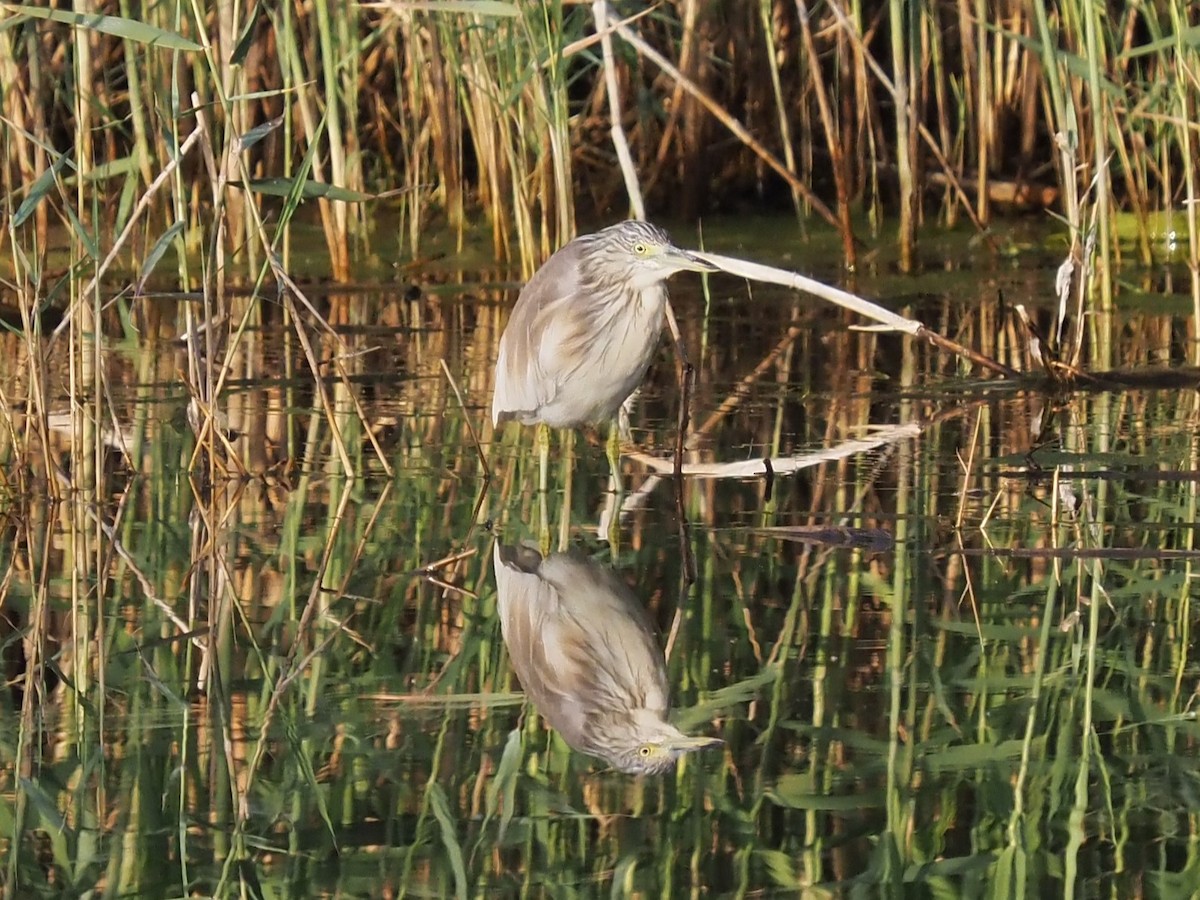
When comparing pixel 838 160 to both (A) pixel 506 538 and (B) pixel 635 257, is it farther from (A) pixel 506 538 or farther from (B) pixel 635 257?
(A) pixel 506 538

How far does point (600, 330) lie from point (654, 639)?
5.22ft

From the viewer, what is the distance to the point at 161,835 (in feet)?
8.39

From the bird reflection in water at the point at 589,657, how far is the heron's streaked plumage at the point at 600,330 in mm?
852

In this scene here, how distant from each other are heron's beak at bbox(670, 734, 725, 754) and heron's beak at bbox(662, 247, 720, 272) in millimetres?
1878

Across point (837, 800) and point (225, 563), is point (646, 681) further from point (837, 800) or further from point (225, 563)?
point (225, 563)

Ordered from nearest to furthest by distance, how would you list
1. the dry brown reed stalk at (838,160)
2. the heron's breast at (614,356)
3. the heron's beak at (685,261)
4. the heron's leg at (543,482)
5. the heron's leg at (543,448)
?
the heron's leg at (543,482)
the heron's beak at (685,261)
the heron's breast at (614,356)
the heron's leg at (543,448)
the dry brown reed stalk at (838,160)

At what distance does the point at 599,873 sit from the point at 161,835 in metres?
0.55

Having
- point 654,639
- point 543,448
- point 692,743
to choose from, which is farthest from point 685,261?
point 692,743

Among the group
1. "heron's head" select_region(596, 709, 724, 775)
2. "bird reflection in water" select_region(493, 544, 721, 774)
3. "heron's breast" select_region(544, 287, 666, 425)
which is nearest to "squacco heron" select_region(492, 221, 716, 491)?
"heron's breast" select_region(544, 287, 666, 425)

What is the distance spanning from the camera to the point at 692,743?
9.43 ft

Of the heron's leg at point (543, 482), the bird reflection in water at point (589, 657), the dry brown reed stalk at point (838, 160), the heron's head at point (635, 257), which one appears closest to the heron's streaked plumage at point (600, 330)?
the heron's head at point (635, 257)

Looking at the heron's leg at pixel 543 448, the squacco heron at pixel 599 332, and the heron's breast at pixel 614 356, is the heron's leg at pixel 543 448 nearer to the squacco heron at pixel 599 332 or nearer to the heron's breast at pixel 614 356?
the squacco heron at pixel 599 332

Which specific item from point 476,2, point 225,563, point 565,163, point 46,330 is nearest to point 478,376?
point 565,163

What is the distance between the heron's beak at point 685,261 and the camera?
15.2ft
